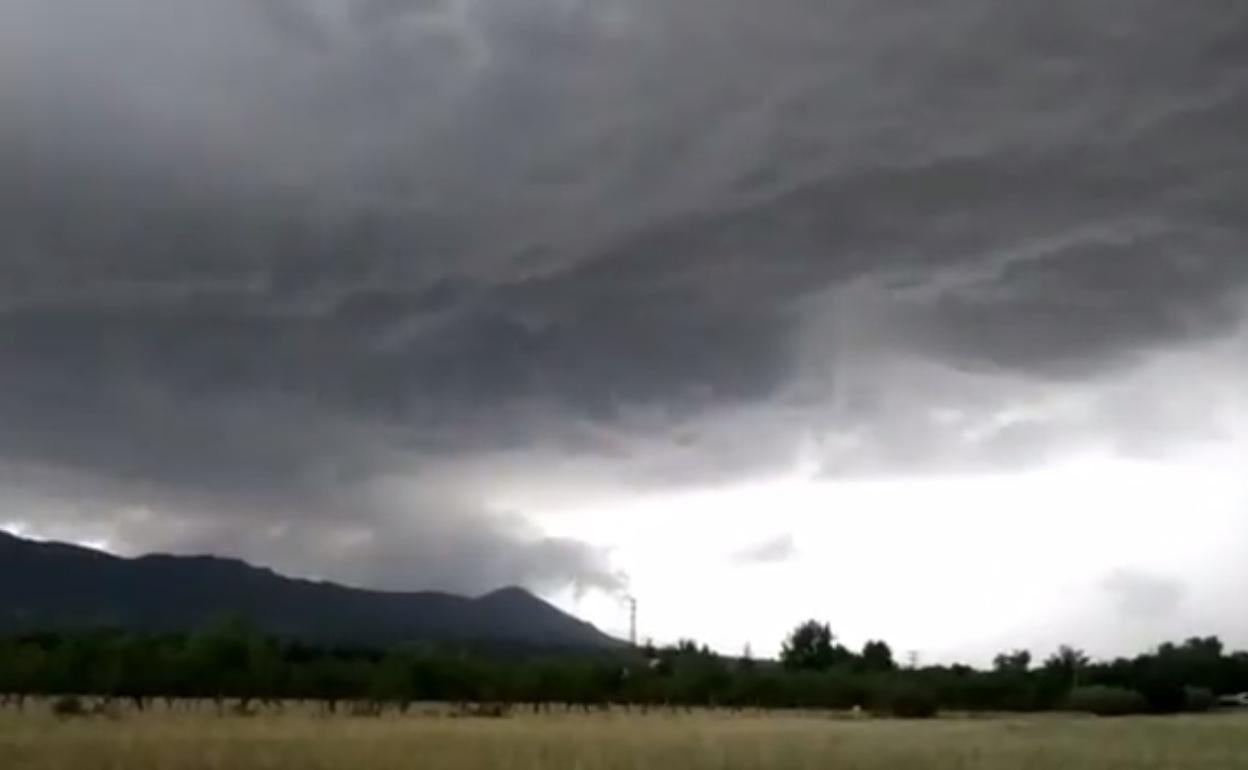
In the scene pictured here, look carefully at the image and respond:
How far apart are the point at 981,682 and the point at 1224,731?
84450 millimetres

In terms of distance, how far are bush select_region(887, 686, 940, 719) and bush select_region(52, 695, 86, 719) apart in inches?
2513

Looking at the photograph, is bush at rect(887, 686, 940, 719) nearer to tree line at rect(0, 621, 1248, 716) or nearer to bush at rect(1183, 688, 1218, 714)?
tree line at rect(0, 621, 1248, 716)

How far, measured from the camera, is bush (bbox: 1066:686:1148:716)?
138625mm

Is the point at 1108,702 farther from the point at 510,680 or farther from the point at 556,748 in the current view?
the point at 556,748

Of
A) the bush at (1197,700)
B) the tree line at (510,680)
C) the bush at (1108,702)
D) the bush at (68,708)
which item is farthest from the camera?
the bush at (1197,700)

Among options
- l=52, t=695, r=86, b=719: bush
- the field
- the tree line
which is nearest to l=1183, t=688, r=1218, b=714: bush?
the tree line

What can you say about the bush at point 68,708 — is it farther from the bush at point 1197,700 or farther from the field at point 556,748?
the bush at point 1197,700

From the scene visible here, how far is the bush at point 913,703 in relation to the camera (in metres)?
131

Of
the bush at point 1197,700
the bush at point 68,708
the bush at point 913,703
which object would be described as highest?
the bush at point 1197,700

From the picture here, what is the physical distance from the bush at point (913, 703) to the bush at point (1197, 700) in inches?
960

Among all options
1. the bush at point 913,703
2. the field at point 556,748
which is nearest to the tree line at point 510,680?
the bush at point 913,703

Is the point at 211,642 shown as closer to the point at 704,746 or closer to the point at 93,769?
the point at 704,746

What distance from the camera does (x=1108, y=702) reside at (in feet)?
460

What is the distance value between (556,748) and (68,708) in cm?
4444
